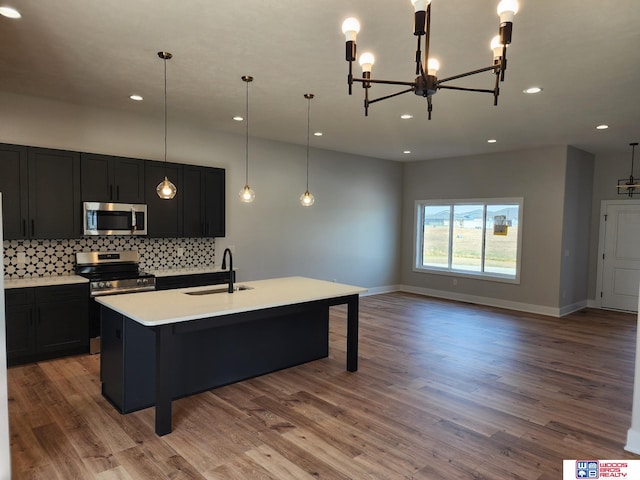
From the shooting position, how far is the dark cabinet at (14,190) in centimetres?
420

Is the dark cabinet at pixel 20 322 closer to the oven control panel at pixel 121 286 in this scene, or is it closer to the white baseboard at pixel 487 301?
the oven control panel at pixel 121 286

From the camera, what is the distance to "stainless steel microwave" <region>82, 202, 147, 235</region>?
4.71 meters

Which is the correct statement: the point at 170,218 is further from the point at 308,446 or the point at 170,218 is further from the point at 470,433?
the point at 470,433

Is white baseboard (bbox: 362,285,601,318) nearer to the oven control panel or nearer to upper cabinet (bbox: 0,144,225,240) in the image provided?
upper cabinet (bbox: 0,144,225,240)

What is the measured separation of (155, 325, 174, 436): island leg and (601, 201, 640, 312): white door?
7.85 meters

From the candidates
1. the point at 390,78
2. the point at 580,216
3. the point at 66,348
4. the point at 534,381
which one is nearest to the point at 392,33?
the point at 390,78

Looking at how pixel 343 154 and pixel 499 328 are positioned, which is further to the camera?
pixel 343 154

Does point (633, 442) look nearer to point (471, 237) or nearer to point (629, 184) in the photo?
point (629, 184)

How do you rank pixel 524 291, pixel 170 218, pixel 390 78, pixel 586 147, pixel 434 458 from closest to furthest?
1. pixel 434 458
2. pixel 390 78
3. pixel 170 218
4. pixel 586 147
5. pixel 524 291

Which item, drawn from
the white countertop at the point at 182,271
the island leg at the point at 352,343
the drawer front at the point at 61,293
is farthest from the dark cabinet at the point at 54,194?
the island leg at the point at 352,343

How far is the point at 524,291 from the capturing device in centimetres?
745

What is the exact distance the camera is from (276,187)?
6879 millimetres

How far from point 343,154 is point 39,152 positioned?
5044 mm

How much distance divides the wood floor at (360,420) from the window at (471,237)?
2.96 meters
